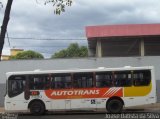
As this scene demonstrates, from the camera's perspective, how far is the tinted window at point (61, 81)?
82.5 ft

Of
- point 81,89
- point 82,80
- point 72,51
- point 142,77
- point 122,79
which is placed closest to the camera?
point 142,77

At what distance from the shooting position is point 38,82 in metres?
25.5

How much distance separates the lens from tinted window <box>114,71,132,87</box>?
2469 centimetres

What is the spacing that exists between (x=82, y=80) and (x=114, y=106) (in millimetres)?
2376

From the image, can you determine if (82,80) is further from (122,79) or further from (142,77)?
(142,77)

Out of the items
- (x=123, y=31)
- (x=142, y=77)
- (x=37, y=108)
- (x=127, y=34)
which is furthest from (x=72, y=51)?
(x=142, y=77)

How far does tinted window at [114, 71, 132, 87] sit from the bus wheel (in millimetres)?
4499

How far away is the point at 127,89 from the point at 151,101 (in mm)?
1501

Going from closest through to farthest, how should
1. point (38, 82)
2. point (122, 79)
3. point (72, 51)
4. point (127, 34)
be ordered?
point (122, 79) < point (38, 82) < point (127, 34) < point (72, 51)

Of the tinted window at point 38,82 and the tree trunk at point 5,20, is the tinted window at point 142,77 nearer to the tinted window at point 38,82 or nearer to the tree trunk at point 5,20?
the tinted window at point 38,82

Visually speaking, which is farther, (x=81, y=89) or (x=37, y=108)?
(x=37, y=108)

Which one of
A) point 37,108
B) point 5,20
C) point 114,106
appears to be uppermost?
point 5,20

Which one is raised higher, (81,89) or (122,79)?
(122,79)

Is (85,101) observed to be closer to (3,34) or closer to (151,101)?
(151,101)
